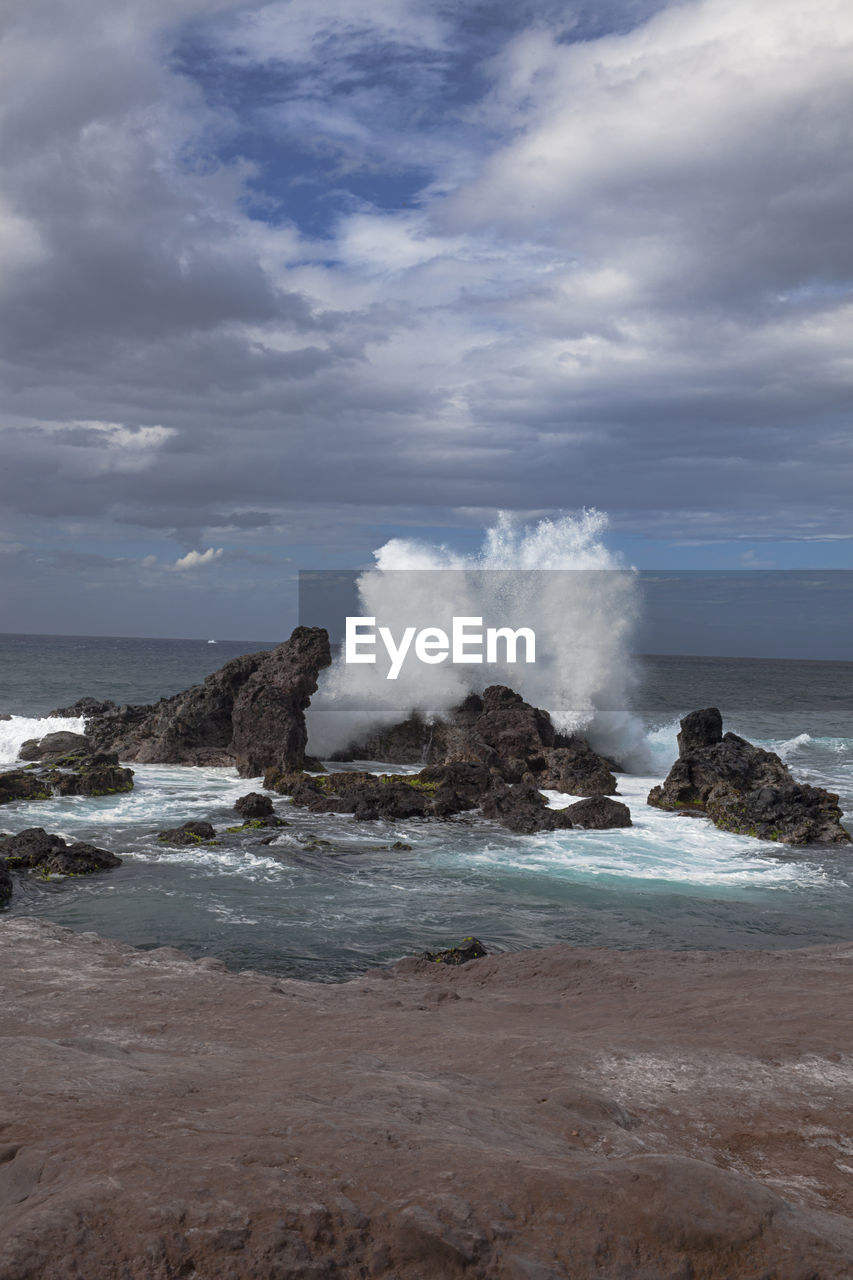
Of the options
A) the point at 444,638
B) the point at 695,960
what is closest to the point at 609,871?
the point at 695,960

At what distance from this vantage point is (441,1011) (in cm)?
832

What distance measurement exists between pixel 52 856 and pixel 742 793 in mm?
15993

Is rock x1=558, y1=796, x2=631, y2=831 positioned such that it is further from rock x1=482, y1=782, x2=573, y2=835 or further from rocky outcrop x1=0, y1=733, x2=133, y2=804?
rocky outcrop x1=0, y1=733, x2=133, y2=804

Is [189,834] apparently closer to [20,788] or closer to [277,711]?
[20,788]

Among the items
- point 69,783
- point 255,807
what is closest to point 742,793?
point 255,807

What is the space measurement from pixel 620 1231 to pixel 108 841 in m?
16.5

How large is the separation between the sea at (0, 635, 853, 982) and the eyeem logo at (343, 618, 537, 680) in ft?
35.6

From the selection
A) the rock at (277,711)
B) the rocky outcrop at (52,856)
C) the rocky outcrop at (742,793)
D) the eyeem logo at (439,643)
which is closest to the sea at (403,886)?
the rocky outcrop at (52,856)

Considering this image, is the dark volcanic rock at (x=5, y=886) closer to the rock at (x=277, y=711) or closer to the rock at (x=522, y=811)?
the rock at (x=522, y=811)

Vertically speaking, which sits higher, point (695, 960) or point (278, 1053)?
point (278, 1053)

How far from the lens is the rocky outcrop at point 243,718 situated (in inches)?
1069

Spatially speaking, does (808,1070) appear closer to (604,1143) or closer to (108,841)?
(604,1143)

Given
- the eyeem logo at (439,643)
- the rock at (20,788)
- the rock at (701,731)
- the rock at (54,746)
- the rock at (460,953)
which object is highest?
the eyeem logo at (439,643)

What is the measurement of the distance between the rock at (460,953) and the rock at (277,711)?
52.9 feet
